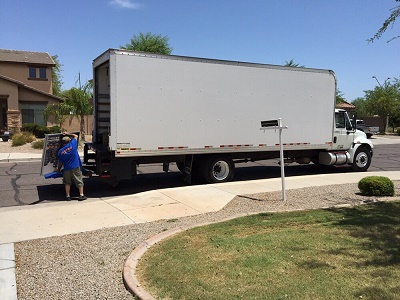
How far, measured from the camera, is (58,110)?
2742 cm

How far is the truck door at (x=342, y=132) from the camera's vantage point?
13.5 m

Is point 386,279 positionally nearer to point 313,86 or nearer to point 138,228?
point 138,228

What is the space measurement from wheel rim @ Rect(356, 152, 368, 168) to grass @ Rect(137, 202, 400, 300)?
318 inches

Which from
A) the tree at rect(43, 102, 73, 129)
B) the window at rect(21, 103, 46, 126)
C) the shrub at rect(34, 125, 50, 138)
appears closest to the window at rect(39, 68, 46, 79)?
the window at rect(21, 103, 46, 126)

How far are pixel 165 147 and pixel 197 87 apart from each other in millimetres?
1901

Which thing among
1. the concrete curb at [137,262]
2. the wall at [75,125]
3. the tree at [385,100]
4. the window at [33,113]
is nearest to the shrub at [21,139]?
the window at [33,113]

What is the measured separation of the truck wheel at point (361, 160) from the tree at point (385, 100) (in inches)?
1482

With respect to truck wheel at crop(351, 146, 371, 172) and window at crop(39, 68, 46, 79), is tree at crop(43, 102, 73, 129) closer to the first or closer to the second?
window at crop(39, 68, 46, 79)

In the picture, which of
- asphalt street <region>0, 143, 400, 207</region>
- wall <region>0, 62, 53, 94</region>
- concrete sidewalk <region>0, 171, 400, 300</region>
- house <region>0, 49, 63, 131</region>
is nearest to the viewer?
concrete sidewalk <region>0, 171, 400, 300</region>

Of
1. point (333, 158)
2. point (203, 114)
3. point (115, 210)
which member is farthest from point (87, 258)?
point (333, 158)

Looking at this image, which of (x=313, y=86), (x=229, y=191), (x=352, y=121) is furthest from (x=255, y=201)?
(x=352, y=121)

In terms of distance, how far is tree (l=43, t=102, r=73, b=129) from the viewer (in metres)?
26.6

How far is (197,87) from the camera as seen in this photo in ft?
34.4

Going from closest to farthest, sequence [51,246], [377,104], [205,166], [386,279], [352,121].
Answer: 1. [386,279]
2. [51,246]
3. [205,166]
4. [352,121]
5. [377,104]
